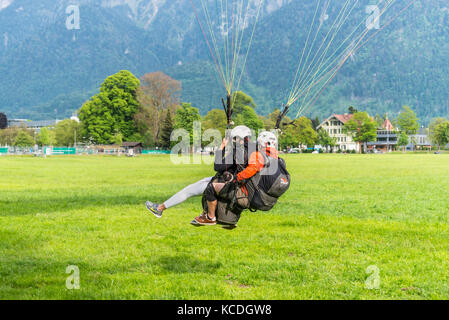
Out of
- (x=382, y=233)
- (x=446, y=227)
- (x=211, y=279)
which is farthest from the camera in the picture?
(x=446, y=227)

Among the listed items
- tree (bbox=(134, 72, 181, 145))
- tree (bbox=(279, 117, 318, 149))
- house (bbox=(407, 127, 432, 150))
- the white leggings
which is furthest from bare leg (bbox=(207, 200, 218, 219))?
house (bbox=(407, 127, 432, 150))

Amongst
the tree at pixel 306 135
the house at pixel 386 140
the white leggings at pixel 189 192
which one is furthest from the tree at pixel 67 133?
the house at pixel 386 140

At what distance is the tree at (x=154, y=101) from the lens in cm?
8281

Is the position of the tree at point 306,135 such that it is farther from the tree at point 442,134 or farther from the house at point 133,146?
Answer: the house at point 133,146

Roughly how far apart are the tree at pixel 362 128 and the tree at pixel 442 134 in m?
17.2

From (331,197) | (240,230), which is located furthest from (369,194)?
(240,230)

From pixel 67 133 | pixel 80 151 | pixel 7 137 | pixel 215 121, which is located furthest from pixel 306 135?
pixel 7 137

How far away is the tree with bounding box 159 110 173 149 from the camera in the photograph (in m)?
80.1

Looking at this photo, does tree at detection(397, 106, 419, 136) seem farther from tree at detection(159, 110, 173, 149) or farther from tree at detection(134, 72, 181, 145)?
tree at detection(159, 110, 173, 149)

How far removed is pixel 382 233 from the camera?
1095 cm

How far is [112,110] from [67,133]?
27119 millimetres

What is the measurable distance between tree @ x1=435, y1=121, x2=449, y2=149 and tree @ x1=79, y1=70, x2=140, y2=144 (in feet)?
283

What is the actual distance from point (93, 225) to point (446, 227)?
1018 centimetres
